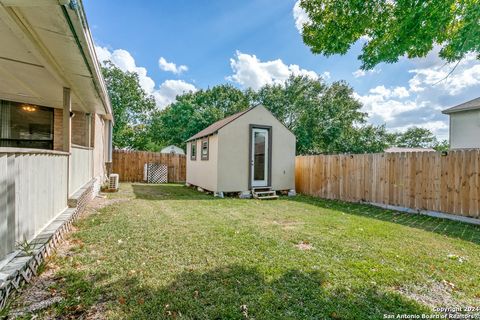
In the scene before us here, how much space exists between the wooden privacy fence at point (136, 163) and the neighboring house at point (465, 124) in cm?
1520

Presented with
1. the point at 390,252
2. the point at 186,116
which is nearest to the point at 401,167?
the point at 390,252

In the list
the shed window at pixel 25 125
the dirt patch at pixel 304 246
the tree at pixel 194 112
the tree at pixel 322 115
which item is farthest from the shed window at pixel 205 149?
the tree at pixel 194 112

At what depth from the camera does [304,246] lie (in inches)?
147

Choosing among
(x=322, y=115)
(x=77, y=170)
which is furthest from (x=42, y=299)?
(x=322, y=115)

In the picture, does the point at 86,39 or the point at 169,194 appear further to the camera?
the point at 169,194

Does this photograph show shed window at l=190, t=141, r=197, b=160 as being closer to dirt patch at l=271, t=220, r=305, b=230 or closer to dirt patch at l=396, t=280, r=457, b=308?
dirt patch at l=271, t=220, r=305, b=230

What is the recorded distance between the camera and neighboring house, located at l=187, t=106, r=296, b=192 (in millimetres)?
9070

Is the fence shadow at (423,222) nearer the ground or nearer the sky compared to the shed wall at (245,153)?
nearer the ground

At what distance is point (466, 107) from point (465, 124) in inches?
33.4

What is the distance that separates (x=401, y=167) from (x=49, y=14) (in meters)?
8.24

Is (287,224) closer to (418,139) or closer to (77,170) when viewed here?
(77,170)

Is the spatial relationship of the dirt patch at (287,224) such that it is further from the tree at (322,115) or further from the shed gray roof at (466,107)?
the tree at (322,115)

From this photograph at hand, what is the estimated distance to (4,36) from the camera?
2.81m

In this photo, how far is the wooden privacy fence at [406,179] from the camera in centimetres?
575
